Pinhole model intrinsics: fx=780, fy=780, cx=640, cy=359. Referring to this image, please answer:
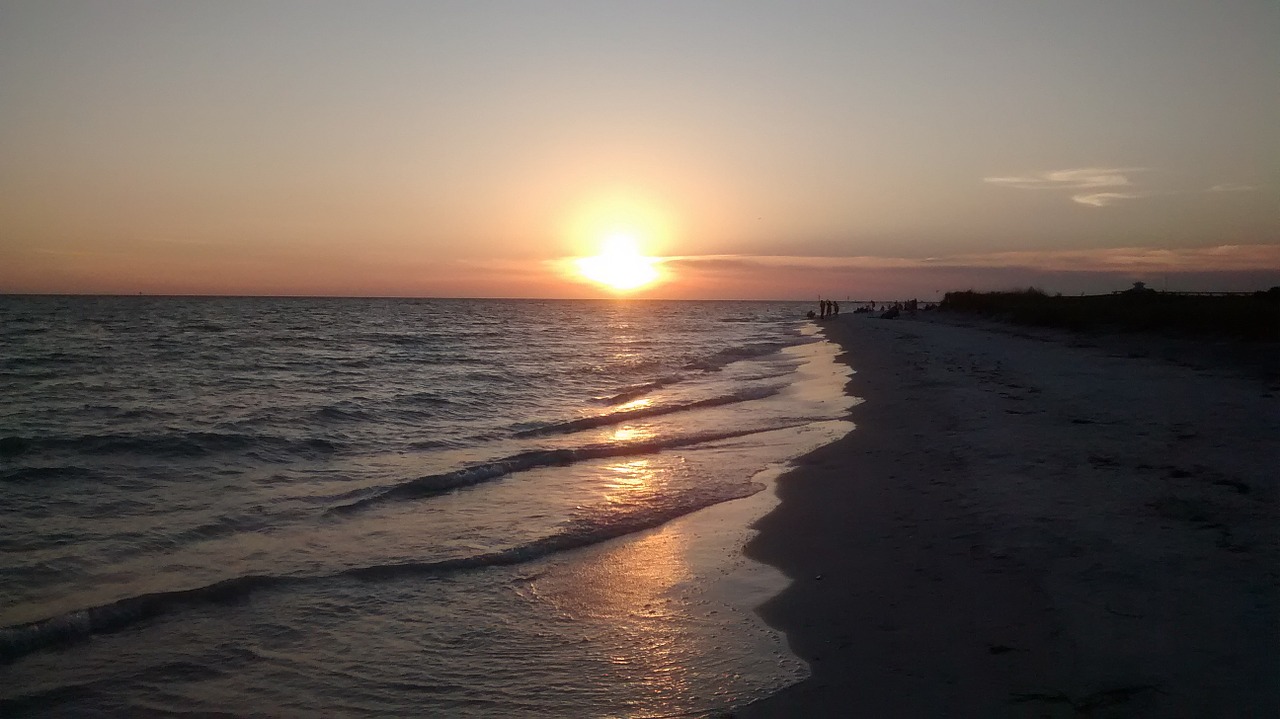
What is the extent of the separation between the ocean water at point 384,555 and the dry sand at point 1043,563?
0.69 m

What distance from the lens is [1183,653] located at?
5.12 meters

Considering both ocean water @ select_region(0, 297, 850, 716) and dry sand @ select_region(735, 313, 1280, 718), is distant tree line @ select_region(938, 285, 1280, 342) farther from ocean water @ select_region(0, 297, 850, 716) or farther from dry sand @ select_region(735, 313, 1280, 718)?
ocean water @ select_region(0, 297, 850, 716)

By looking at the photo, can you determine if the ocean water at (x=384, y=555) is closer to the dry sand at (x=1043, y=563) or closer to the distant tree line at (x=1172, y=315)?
Answer: the dry sand at (x=1043, y=563)

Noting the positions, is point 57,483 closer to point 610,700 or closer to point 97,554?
point 97,554

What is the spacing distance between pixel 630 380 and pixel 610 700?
26.5m

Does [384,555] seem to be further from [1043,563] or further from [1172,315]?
[1172,315]

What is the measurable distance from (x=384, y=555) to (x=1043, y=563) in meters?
7.16

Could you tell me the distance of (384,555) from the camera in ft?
30.9

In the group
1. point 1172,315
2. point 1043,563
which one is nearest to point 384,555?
point 1043,563

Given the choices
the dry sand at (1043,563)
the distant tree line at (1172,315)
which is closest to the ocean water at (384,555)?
the dry sand at (1043,563)

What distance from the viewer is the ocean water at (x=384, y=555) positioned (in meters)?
6.06

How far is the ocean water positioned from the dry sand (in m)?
0.69

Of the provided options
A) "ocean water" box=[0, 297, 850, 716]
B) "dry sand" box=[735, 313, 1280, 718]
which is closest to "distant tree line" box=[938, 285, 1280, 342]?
"dry sand" box=[735, 313, 1280, 718]

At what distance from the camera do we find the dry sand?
5.07 metres
